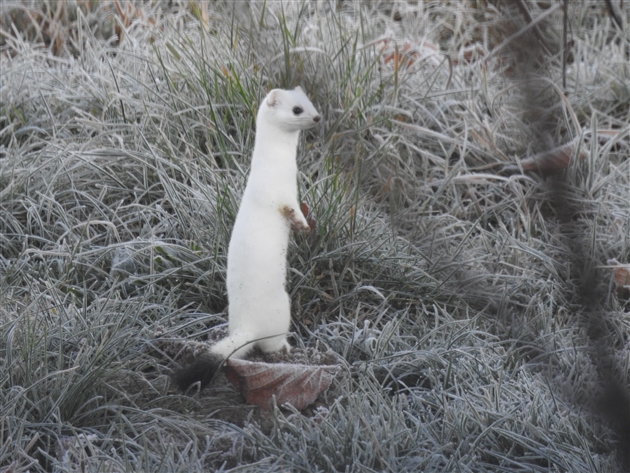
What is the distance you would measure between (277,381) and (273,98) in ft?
2.66

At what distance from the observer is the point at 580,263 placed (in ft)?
3.75

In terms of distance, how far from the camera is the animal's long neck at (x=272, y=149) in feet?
7.46

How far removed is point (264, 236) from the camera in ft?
7.29

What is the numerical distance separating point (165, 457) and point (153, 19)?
347 centimetres

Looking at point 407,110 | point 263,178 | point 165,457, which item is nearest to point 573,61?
point 407,110

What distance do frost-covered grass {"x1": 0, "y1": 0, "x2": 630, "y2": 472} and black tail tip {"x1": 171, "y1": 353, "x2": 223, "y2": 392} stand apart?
138 millimetres

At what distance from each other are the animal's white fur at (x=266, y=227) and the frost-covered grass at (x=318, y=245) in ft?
0.90

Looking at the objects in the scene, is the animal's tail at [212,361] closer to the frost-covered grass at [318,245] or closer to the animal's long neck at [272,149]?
the frost-covered grass at [318,245]

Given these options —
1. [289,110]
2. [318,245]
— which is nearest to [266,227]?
[289,110]

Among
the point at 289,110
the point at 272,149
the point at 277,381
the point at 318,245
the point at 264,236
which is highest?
the point at 289,110

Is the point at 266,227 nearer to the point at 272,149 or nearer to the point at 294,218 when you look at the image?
the point at 294,218

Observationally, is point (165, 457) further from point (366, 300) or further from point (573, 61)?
point (573, 61)

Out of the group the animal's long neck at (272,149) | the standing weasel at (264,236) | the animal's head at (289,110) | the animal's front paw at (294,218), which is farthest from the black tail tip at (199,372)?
the animal's head at (289,110)

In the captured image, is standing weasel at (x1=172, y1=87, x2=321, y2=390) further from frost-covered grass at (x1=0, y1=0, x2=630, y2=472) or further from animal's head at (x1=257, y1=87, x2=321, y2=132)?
frost-covered grass at (x1=0, y1=0, x2=630, y2=472)
